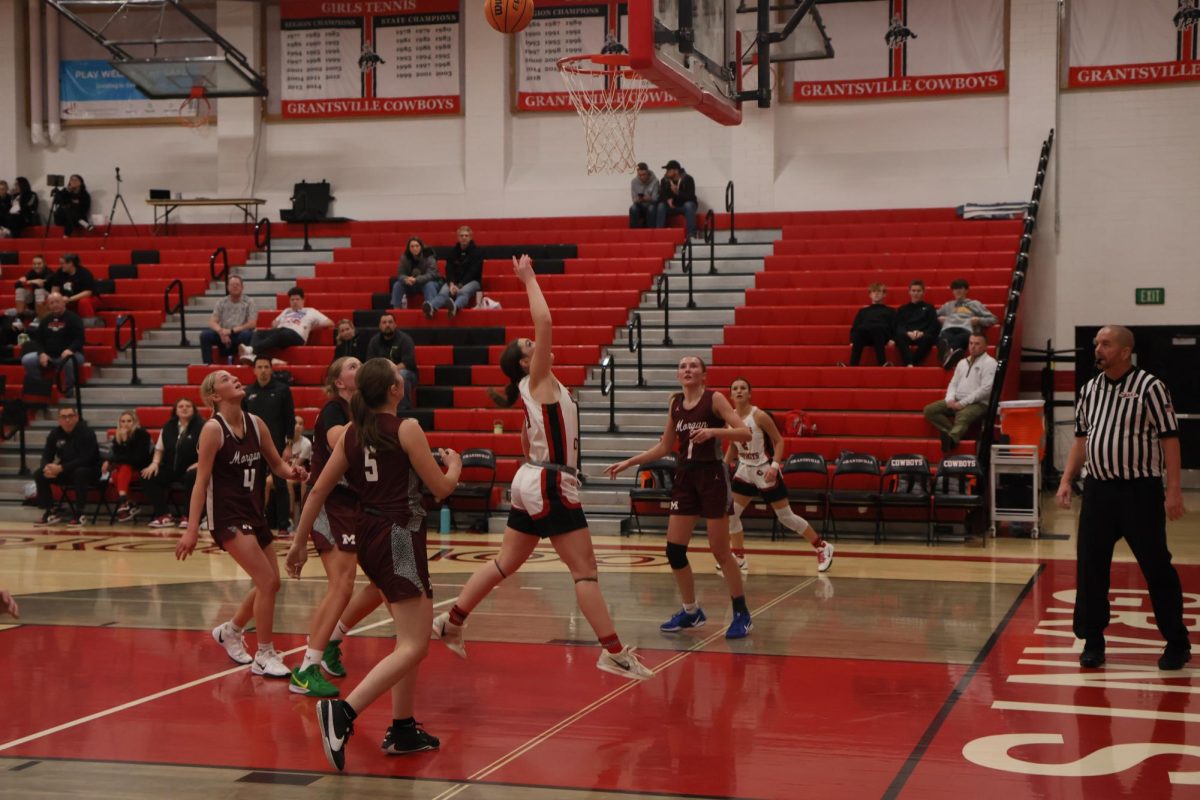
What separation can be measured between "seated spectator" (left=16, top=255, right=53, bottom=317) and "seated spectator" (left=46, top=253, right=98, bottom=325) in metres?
0.16

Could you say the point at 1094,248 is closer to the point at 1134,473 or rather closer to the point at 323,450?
the point at 1134,473

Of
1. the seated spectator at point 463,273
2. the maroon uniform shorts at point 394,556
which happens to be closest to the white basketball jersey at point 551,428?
the maroon uniform shorts at point 394,556

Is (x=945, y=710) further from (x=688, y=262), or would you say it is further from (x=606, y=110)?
(x=606, y=110)

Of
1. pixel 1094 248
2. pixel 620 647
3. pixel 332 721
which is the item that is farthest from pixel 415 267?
pixel 332 721

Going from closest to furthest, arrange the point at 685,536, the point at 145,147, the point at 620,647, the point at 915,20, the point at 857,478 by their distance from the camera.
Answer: the point at 620,647
the point at 685,536
the point at 857,478
the point at 915,20
the point at 145,147

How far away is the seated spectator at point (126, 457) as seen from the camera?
51.9ft

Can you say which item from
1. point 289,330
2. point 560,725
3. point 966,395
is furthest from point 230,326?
point 560,725

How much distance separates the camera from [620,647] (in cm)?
677

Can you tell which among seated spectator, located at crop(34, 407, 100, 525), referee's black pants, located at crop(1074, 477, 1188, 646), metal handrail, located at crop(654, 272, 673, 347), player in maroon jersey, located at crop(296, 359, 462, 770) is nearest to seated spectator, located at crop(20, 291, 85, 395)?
seated spectator, located at crop(34, 407, 100, 525)

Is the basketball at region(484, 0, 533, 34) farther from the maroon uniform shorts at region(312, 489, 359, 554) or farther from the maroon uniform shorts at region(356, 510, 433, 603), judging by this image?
the maroon uniform shorts at region(356, 510, 433, 603)

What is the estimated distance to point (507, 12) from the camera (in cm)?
1329

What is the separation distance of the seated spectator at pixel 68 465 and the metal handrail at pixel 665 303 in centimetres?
729

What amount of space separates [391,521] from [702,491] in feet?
10.5

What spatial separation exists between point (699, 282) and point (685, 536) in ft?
37.8
